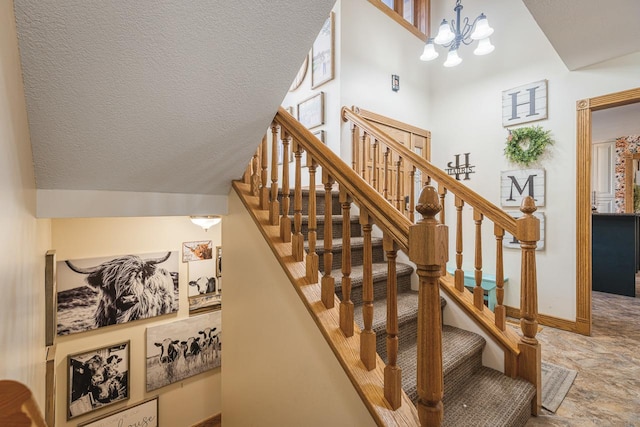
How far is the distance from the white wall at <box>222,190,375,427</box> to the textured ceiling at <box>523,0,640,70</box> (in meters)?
2.52

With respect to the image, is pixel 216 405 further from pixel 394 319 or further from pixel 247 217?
pixel 394 319

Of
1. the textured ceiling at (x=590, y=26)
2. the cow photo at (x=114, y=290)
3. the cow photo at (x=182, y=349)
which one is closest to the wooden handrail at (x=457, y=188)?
the textured ceiling at (x=590, y=26)

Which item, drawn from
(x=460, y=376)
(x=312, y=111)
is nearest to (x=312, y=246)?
(x=460, y=376)

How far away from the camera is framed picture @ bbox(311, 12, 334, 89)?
125 inches

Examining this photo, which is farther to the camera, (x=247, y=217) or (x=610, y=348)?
(x=610, y=348)

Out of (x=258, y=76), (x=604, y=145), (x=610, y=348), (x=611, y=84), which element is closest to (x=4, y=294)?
(x=258, y=76)

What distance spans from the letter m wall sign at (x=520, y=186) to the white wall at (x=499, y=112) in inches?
2.8

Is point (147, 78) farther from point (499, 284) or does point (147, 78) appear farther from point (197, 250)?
point (197, 250)

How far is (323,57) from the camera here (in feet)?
10.7

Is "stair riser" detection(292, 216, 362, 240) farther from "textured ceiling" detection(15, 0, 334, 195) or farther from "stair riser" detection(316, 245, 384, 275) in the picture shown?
"textured ceiling" detection(15, 0, 334, 195)

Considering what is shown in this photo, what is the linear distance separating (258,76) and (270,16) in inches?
10.0

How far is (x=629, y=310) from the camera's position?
3.50m

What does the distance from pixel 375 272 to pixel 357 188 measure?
36.8 inches

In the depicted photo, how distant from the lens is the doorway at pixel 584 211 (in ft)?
9.36
